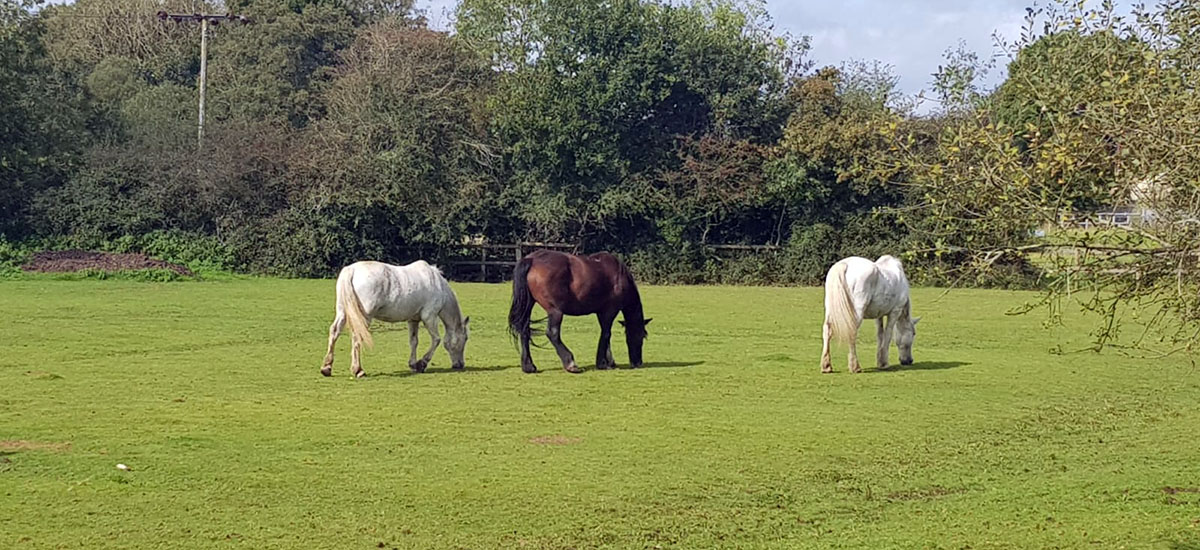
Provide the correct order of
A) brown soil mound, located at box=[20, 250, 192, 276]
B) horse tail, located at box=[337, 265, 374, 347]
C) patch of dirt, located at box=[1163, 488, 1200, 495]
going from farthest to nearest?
1. brown soil mound, located at box=[20, 250, 192, 276]
2. horse tail, located at box=[337, 265, 374, 347]
3. patch of dirt, located at box=[1163, 488, 1200, 495]

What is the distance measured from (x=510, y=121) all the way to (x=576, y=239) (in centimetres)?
439

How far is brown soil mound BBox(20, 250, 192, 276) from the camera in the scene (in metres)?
33.1

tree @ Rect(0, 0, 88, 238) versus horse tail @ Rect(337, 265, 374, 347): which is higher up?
tree @ Rect(0, 0, 88, 238)

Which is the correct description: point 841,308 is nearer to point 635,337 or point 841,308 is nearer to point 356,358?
point 635,337

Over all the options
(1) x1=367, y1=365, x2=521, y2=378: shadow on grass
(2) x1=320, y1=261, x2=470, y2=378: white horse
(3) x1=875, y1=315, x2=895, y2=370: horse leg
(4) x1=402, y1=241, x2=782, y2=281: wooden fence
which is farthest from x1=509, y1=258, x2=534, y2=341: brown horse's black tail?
(4) x1=402, y1=241, x2=782, y2=281: wooden fence

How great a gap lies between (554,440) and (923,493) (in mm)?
3307

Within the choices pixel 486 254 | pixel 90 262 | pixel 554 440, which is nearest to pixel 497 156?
pixel 486 254

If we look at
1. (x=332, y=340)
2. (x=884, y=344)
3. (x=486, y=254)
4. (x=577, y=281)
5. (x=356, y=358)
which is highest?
(x=577, y=281)

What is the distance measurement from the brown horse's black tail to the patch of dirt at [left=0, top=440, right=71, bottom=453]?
21.1ft

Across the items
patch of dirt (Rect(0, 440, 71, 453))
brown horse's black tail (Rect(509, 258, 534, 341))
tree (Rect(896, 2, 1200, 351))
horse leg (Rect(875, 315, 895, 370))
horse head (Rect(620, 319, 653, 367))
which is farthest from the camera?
horse leg (Rect(875, 315, 895, 370))

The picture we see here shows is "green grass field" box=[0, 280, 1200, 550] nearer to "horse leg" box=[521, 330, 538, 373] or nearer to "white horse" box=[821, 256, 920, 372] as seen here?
"horse leg" box=[521, 330, 538, 373]

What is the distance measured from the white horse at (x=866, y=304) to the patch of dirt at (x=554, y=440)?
19.2 ft

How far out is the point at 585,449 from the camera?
10812 millimetres

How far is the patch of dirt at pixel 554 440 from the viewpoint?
36.2 ft
